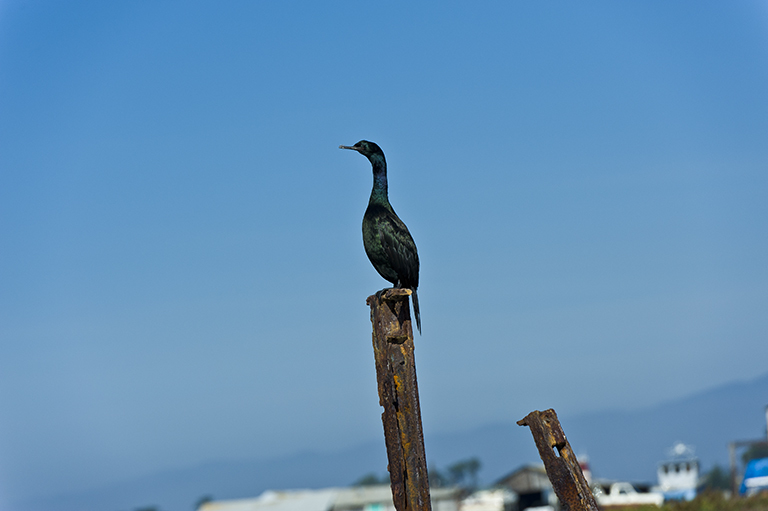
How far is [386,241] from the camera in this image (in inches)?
406

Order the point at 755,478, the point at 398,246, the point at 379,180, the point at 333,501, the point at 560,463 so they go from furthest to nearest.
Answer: the point at 333,501, the point at 755,478, the point at 379,180, the point at 398,246, the point at 560,463

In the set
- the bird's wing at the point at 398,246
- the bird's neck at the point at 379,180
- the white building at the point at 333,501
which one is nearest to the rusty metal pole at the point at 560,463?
the bird's wing at the point at 398,246

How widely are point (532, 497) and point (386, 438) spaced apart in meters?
52.7

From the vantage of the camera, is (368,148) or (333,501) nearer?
(368,148)

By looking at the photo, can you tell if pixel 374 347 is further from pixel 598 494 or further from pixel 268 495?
pixel 268 495

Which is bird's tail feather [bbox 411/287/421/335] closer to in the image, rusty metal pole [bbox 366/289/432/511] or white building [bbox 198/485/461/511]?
rusty metal pole [bbox 366/289/432/511]

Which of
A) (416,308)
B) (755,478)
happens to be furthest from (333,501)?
(416,308)

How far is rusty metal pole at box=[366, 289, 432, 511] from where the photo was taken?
7812 mm

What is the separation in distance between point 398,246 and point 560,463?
3.46 meters

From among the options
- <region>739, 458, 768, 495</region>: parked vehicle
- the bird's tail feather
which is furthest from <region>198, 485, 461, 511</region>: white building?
the bird's tail feather

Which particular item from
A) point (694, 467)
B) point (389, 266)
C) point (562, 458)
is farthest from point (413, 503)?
point (694, 467)

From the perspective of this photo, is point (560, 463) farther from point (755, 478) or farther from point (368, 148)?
point (755, 478)

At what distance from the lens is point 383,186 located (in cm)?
1088

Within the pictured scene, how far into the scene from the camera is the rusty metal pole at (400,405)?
7.81 meters
